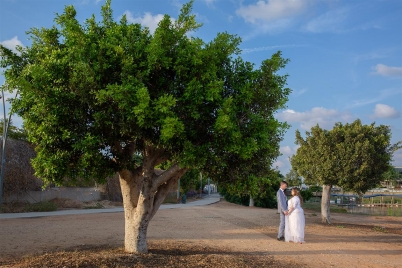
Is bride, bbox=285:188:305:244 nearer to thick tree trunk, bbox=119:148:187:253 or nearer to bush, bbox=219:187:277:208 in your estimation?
thick tree trunk, bbox=119:148:187:253

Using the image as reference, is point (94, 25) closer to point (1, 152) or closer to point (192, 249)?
point (192, 249)

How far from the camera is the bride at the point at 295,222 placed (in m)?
13.3

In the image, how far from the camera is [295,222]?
1339cm

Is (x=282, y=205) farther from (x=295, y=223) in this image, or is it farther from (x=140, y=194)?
(x=140, y=194)

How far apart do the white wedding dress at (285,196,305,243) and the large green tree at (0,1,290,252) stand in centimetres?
523

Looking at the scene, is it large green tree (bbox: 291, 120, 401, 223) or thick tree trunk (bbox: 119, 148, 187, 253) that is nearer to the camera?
thick tree trunk (bbox: 119, 148, 187, 253)

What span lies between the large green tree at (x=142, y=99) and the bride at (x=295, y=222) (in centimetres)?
523

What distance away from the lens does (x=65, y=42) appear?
8586 mm

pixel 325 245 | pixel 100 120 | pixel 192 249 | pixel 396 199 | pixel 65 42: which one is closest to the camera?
pixel 100 120

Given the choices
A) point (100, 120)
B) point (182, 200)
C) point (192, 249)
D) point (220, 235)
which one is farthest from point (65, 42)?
point (182, 200)

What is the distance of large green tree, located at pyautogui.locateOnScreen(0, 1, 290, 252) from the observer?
298 inches

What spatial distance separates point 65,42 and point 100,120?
2087 mm

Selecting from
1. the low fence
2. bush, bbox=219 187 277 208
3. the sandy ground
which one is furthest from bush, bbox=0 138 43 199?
bush, bbox=219 187 277 208

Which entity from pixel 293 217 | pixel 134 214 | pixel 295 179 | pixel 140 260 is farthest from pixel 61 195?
pixel 295 179
